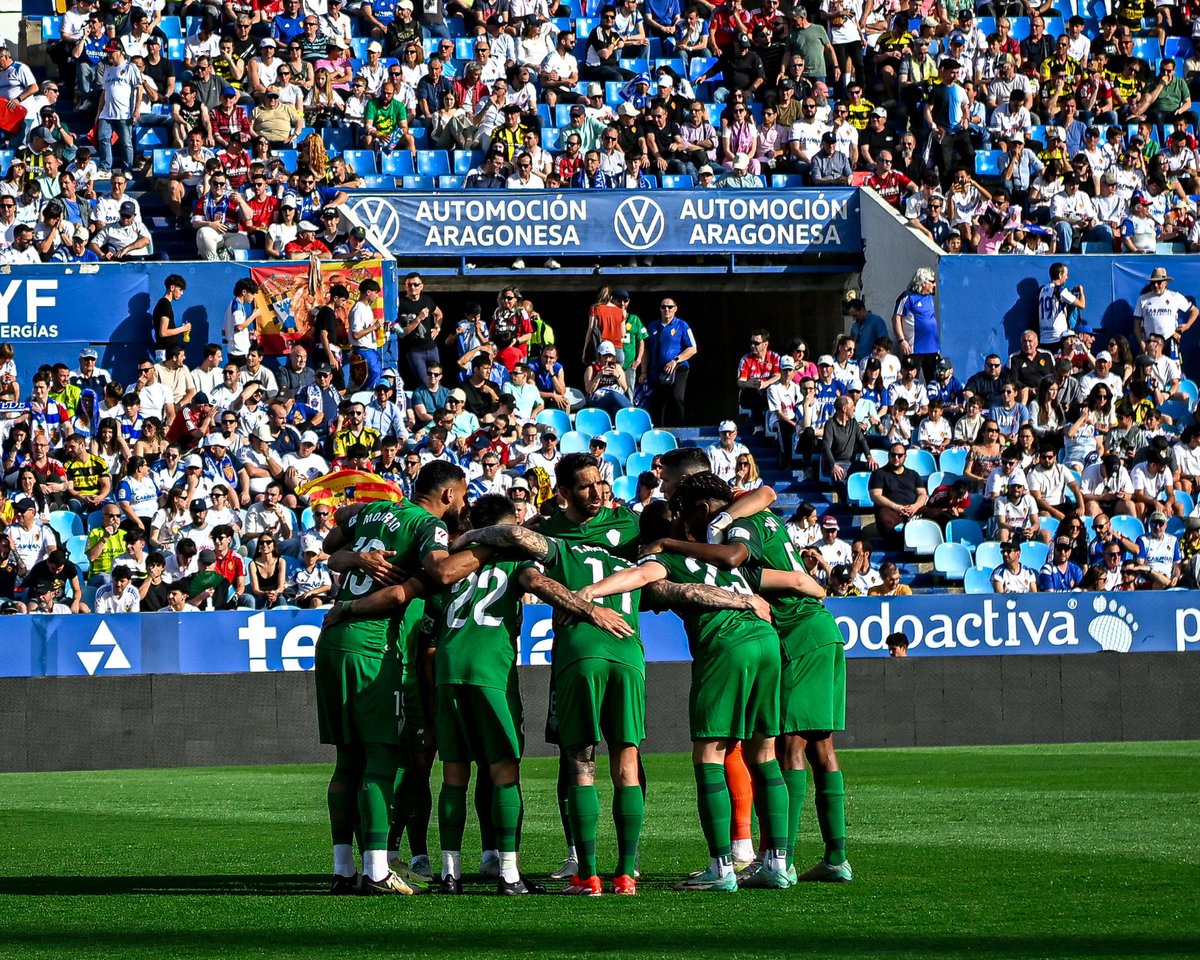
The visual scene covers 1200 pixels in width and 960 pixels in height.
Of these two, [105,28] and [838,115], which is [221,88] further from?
[838,115]

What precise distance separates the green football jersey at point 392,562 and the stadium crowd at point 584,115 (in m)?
14.9

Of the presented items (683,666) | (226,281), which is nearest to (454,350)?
(226,281)

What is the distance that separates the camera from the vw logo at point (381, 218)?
969 inches

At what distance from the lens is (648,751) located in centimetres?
1852

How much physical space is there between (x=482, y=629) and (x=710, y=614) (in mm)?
1003

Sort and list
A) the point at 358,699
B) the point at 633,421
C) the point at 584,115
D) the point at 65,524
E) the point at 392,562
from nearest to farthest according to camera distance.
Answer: the point at 358,699, the point at 392,562, the point at 65,524, the point at 633,421, the point at 584,115

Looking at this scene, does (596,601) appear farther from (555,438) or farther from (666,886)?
(555,438)

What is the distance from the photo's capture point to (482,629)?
827 centimetres

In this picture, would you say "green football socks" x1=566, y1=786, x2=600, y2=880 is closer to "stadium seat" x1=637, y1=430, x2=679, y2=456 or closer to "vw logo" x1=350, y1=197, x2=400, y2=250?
"stadium seat" x1=637, y1=430, x2=679, y2=456

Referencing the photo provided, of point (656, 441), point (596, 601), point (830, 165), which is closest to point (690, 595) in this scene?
point (596, 601)

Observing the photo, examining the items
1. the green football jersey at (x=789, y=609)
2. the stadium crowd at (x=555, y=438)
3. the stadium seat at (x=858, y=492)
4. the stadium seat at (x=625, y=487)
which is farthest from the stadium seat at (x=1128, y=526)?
the green football jersey at (x=789, y=609)

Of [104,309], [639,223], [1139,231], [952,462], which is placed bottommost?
[952,462]

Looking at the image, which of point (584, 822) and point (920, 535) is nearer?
point (584, 822)

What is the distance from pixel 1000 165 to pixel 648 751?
11865mm
